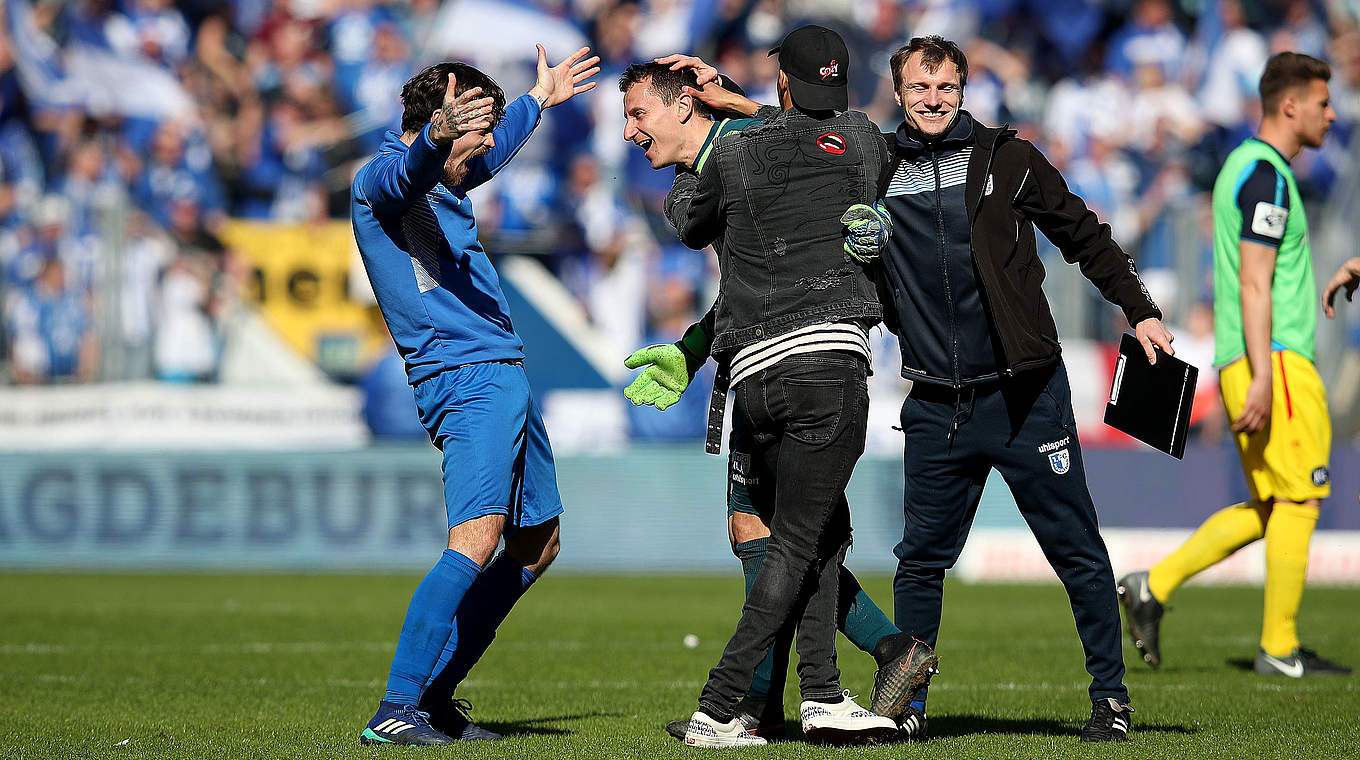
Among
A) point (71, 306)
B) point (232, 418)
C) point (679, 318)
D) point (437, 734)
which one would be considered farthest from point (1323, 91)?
point (71, 306)

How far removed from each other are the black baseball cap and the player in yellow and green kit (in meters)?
2.87

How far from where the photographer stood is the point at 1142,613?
274 inches

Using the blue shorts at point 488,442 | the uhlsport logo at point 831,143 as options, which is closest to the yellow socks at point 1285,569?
the uhlsport logo at point 831,143

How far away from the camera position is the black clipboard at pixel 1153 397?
500cm

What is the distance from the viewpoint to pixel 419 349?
5.13m

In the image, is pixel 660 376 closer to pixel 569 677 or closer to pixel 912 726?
pixel 912 726

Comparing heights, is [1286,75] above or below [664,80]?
above

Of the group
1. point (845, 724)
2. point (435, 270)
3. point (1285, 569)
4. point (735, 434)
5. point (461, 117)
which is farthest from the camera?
point (1285, 569)

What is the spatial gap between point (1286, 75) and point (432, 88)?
13.4 feet

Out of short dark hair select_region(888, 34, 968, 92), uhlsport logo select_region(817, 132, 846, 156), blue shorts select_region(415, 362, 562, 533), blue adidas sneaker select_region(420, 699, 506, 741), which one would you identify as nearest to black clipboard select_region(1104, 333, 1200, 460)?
short dark hair select_region(888, 34, 968, 92)

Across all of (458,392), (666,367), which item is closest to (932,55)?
(666,367)

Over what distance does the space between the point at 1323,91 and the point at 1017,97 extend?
433 inches

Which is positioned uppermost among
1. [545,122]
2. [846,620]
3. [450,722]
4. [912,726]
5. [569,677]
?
[545,122]

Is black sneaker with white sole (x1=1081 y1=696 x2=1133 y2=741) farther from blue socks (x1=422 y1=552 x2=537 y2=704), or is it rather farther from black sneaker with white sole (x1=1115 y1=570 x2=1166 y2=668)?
black sneaker with white sole (x1=1115 y1=570 x2=1166 y2=668)
